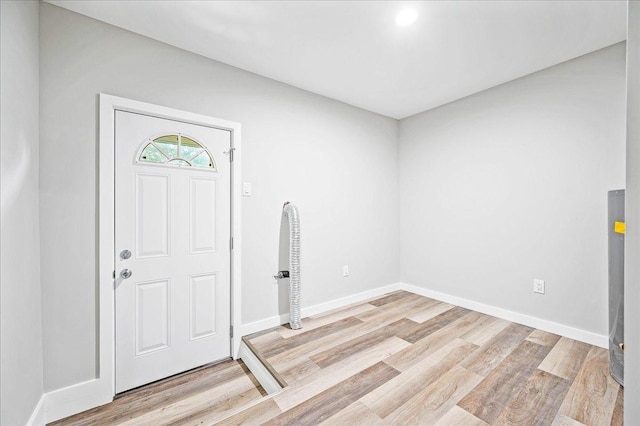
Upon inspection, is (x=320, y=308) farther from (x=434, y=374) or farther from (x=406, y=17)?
(x=406, y=17)

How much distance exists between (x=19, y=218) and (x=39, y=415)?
1.18m

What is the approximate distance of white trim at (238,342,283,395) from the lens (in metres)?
1.99

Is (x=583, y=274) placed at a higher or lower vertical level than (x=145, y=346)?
higher

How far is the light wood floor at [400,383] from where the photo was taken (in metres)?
1.61

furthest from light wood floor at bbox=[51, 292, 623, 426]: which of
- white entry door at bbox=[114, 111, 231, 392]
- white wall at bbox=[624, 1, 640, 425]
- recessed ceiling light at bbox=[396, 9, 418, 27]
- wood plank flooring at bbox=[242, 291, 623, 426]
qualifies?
recessed ceiling light at bbox=[396, 9, 418, 27]

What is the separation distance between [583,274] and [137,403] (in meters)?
3.63

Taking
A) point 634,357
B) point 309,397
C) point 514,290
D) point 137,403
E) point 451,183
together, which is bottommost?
point 137,403

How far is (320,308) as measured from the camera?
307cm

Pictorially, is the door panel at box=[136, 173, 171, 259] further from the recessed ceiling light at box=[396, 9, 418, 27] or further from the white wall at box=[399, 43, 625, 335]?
the white wall at box=[399, 43, 625, 335]

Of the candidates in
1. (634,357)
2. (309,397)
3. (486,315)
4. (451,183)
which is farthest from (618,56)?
(309,397)

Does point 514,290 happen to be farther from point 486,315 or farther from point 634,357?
point 634,357

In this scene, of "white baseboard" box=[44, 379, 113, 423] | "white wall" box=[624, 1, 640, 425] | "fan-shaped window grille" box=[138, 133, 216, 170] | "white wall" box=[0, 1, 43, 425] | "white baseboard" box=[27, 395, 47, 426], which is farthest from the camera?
"fan-shaped window grille" box=[138, 133, 216, 170]

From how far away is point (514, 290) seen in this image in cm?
281

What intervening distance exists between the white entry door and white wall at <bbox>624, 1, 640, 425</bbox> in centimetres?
242
